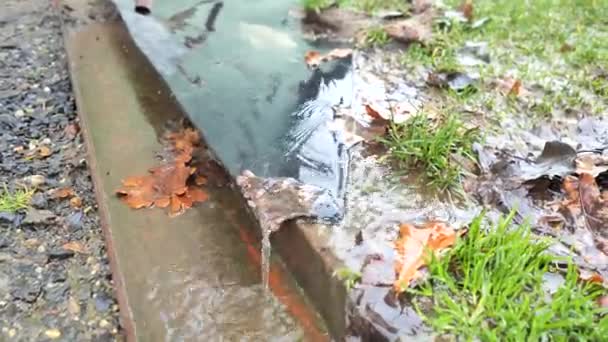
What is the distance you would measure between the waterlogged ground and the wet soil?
1107 millimetres

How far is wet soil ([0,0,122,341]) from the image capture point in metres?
2.59

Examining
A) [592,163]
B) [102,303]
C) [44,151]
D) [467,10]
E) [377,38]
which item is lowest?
[44,151]

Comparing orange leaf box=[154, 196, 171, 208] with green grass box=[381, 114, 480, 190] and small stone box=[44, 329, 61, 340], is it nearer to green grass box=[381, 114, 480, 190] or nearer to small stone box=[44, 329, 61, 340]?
small stone box=[44, 329, 61, 340]

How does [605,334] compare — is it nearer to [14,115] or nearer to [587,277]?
[587,277]

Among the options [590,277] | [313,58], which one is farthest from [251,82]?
[590,277]

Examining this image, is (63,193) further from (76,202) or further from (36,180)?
(36,180)

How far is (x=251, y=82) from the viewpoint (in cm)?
369

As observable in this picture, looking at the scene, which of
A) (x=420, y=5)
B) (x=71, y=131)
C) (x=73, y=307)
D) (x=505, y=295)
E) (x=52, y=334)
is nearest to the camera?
(x=505, y=295)

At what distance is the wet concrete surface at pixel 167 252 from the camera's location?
253cm

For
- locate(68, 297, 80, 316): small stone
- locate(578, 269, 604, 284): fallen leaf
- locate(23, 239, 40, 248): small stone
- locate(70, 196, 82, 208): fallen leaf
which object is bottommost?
locate(23, 239, 40, 248): small stone

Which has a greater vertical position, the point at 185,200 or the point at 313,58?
the point at 313,58

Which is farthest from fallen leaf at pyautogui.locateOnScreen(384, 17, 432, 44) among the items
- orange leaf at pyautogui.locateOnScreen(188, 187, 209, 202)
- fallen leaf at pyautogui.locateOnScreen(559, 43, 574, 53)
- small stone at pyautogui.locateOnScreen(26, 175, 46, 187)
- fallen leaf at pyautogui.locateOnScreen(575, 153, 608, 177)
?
small stone at pyautogui.locateOnScreen(26, 175, 46, 187)

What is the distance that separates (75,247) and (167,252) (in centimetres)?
46

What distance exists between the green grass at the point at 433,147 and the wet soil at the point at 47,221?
147 cm
